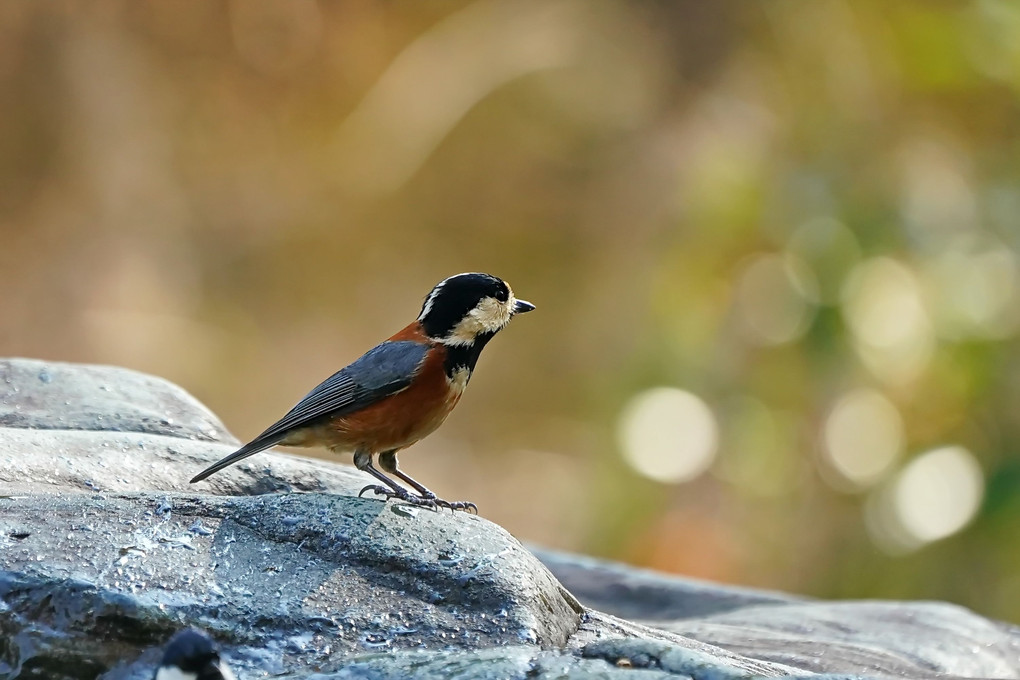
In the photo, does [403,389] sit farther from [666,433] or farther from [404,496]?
[666,433]

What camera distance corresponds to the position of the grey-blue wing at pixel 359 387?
4000mm

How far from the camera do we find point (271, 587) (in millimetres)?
3123

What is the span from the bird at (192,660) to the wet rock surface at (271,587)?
0.60ft

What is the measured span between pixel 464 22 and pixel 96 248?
5148 mm

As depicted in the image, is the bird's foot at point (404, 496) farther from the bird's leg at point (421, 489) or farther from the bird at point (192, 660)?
the bird at point (192, 660)

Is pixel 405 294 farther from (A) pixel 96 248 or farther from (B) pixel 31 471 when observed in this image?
(B) pixel 31 471

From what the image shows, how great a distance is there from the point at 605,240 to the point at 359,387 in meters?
11.6

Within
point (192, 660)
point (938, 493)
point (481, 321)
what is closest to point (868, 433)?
point (938, 493)

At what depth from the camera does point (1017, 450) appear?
7.97 meters

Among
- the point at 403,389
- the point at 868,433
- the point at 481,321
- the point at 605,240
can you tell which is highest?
the point at 605,240

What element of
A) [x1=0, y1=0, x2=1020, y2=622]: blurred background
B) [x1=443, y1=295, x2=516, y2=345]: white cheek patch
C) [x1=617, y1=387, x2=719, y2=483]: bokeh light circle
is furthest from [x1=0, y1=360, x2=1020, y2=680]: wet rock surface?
[x1=617, y1=387, x2=719, y2=483]: bokeh light circle

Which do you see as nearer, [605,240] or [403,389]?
[403,389]

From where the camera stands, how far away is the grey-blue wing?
13.1 ft

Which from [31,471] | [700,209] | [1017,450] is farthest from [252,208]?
[31,471]
